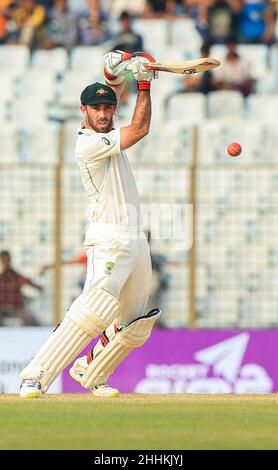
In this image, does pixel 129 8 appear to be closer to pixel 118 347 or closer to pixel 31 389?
pixel 118 347

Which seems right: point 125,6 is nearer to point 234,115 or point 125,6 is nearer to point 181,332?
point 234,115

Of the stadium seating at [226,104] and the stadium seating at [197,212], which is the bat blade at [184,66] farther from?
the stadium seating at [226,104]

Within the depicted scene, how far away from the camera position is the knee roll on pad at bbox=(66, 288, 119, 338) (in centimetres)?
879

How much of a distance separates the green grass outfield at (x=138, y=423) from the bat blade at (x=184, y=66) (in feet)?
7.00

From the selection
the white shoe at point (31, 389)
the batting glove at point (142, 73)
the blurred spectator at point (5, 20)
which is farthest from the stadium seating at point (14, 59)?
the white shoe at point (31, 389)

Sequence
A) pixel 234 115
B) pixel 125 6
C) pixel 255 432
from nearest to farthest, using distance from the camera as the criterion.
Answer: pixel 255 432, pixel 234 115, pixel 125 6

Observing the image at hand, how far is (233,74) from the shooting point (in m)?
17.5

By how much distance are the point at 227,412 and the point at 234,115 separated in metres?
9.40

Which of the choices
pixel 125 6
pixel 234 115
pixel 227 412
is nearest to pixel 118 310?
pixel 227 412

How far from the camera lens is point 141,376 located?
1380cm

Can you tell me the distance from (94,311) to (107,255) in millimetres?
384

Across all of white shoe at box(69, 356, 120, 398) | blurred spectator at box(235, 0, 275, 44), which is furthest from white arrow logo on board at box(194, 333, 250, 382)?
blurred spectator at box(235, 0, 275, 44)

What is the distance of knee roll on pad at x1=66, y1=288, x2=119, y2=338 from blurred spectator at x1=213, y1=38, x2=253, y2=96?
29.6 ft
